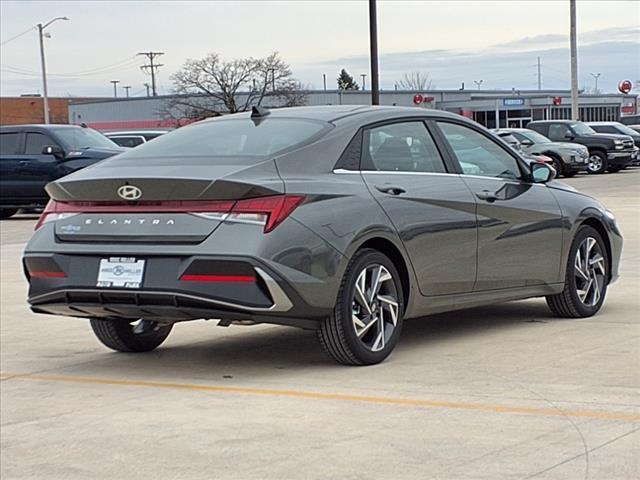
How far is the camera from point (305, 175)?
23.1 ft

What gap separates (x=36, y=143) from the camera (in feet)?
77.4

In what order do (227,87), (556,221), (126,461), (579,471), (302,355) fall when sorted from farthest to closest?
(227,87)
(556,221)
(302,355)
(126,461)
(579,471)

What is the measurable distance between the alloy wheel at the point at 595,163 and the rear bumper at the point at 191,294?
1219 inches

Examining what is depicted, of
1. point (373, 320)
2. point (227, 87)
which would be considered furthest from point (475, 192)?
point (227, 87)

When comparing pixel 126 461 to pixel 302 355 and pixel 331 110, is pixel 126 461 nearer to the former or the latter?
pixel 302 355

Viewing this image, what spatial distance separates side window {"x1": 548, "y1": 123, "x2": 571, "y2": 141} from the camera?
38031mm

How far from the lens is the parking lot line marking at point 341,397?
5816 millimetres

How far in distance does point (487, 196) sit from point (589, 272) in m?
1.33

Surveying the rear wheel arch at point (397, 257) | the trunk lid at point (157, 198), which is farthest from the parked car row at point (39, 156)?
the rear wheel arch at point (397, 257)

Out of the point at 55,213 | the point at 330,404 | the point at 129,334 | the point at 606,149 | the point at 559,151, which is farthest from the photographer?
the point at 606,149

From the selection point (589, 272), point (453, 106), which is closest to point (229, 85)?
point (453, 106)

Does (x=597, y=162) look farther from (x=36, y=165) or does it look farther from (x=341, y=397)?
(x=341, y=397)

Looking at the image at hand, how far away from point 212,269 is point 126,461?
1.56m

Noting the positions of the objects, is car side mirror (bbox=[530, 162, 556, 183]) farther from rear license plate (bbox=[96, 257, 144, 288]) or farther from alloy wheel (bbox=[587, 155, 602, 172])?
alloy wheel (bbox=[587, 155, 602, 172])
